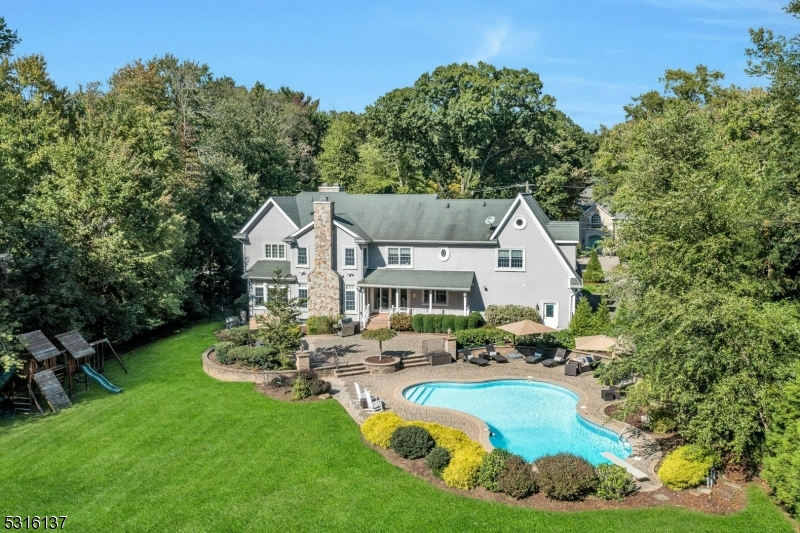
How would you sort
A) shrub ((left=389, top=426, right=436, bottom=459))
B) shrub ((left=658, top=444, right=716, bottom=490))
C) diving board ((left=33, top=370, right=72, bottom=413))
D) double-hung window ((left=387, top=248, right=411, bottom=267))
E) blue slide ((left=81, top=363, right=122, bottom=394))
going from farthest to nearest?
double-hung window ((left=387, top=248, right=411, bottom=267)) < blue slide ((left=81, top=363, right=122, bottom=394)) < diving board ((left=33, top=370, right=72, bottom=413)) < shrub ((left=389, top=426, right=436, bottom=459)) < shrub ((left=658, top=444, right=716, bottom=490))

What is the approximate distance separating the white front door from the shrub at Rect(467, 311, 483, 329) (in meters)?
3.83

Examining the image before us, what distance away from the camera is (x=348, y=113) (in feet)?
248

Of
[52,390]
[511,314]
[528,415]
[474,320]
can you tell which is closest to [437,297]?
[474,320]

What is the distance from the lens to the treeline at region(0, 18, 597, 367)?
27.4m

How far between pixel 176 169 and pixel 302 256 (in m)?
10.5

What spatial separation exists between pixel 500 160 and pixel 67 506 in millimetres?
46550

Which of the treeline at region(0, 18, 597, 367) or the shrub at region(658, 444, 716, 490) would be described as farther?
the treeline at region(0, 18, 597, 367)

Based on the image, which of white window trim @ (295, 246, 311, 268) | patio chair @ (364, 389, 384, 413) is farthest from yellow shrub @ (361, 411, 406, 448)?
white window trim @ (295, 246, 311, 268)

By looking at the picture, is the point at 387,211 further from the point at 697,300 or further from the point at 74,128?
the point at 697,300

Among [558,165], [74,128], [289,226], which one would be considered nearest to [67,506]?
[289,226]

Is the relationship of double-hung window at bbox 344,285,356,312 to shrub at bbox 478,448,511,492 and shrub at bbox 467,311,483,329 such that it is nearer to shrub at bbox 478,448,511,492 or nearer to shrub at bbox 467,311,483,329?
shrub at bbox 467,311,483,329

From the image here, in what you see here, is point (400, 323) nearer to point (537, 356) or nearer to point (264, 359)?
point (537, 356)

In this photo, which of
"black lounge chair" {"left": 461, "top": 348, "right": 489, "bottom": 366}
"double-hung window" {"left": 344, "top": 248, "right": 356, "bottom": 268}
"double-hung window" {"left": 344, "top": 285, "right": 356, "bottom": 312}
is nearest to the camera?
"black lounge chair" {"left": 461, "top": 348, "right": 489, "bottom": 366}

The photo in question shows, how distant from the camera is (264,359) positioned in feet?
82.8
